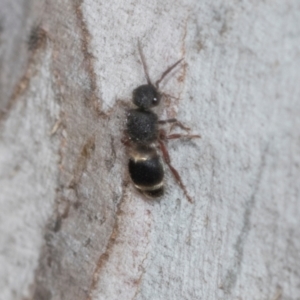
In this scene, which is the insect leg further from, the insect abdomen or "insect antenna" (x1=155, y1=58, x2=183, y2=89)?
"insect antenna" (x1=155, y1=58, x2=183, y2=89)

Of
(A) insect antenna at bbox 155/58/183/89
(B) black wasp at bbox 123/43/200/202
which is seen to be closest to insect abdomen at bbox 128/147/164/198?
(B) black wasp at bbox 123/43/200/202

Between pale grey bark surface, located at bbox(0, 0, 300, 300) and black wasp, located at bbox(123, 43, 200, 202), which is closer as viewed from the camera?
pale grey bark surface, located at bbox(0, 0, 300, 300)

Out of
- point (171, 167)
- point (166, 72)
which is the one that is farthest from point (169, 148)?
point (166, 72)

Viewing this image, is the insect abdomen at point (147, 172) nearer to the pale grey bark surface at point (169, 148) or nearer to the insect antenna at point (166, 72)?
the pale grey bark surface at point (169, 148)

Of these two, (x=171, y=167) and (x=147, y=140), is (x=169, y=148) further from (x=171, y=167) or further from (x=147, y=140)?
(x=147, y=140)

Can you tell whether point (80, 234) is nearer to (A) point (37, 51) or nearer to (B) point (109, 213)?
(B) point (109, 213)

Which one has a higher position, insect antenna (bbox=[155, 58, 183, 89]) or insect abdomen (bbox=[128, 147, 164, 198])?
insect antenna (bbox=[155, 58, 183, 89])
